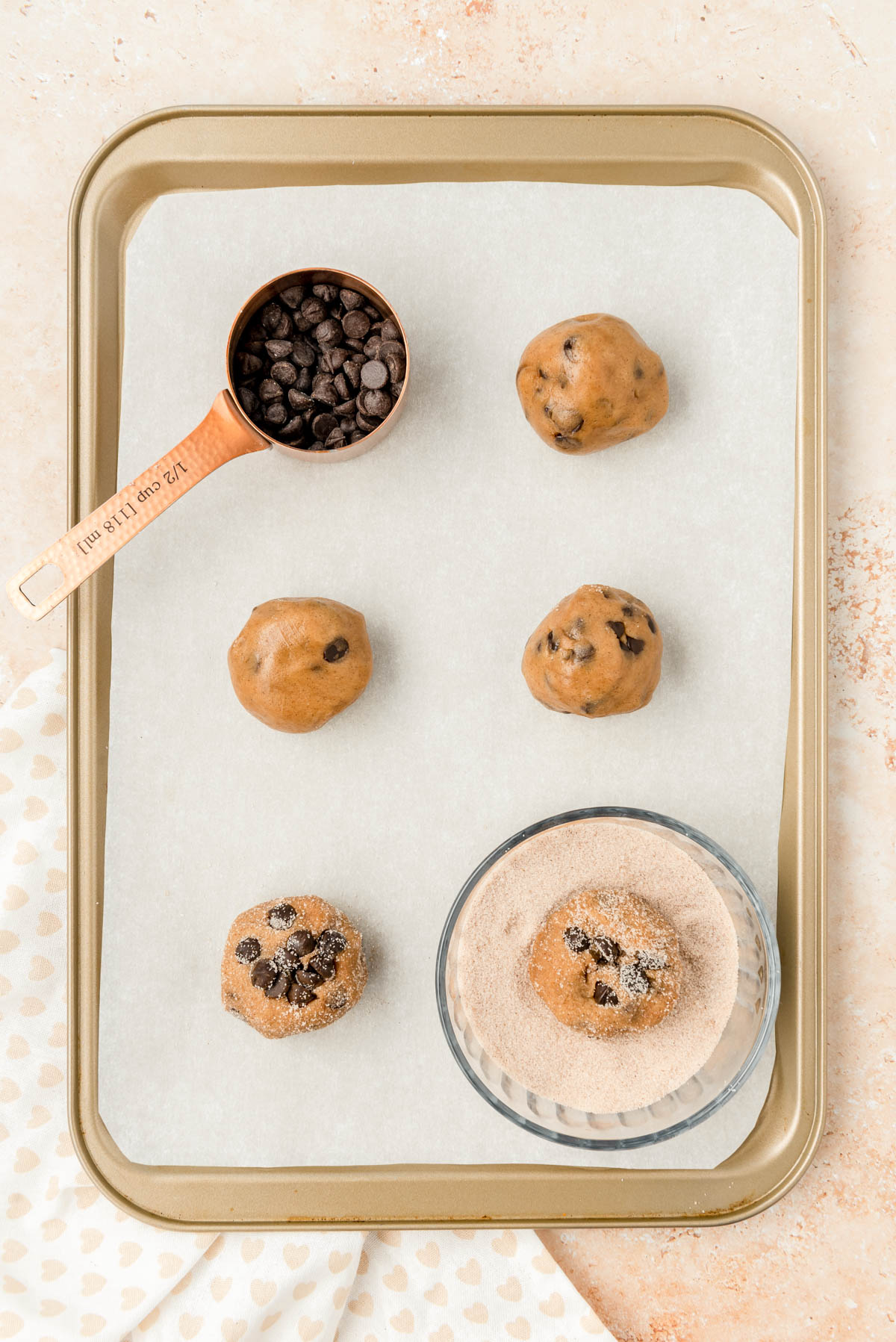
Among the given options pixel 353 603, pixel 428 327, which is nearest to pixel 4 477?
pixel 353 603

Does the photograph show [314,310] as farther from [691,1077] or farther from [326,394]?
[691,1077]

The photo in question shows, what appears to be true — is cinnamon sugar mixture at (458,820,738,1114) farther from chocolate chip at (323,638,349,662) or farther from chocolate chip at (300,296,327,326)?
chocolate chip at (300,296,327,326)

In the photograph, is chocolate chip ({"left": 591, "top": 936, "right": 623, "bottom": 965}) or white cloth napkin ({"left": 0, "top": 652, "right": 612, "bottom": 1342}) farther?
white cloth napkin ({"left": 0, "top": 652, "right": 612, "bottom": 1342})

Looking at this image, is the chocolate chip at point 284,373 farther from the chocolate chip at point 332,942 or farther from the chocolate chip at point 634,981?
the chocolate chip at point 634,981

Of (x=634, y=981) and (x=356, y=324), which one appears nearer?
(x=634, y=981)

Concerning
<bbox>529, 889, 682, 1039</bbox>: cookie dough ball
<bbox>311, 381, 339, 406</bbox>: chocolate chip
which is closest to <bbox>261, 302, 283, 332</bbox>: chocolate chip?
<bbox>311, 381, 339, 406</bbox>: chocolate chip

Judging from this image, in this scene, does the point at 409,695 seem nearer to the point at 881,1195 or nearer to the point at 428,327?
the point at 428,327

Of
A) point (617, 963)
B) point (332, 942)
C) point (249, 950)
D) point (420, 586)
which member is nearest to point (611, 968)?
point (617, 963)

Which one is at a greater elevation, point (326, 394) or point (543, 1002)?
point (326, 394)
